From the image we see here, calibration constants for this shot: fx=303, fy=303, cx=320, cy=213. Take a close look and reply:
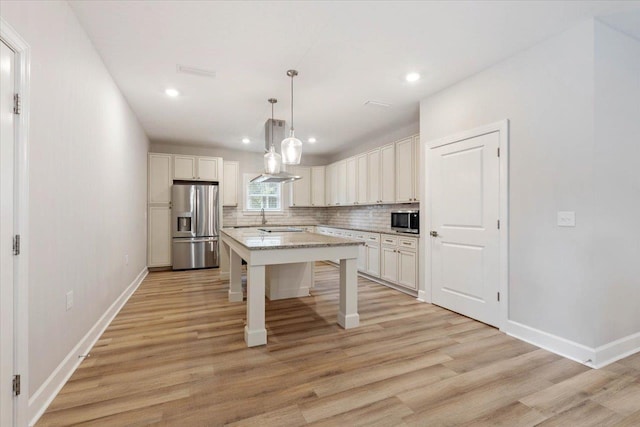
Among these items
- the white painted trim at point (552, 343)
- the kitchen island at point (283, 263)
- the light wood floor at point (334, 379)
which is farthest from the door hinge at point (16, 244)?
the white painted trim at point (552, 343)

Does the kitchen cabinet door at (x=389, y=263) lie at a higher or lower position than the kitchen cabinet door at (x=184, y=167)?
lower

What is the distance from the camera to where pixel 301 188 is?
7293 mm

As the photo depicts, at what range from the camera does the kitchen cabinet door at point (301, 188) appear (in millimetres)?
7238

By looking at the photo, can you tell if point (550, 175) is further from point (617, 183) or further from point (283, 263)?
point (283, 263)

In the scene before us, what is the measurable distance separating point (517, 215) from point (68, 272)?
11.9 feet

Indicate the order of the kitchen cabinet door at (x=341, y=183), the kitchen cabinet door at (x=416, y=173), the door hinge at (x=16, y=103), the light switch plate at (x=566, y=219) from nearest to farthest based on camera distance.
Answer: the door hinge at (x=16, y=103)
the light switch plate at (x=566, y=219)
the kitchen cabinet door at (x=416, y=173)
the kitchen cabinet door at (x=341, y=183)

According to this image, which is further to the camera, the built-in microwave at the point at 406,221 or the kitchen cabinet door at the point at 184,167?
the kitchen cabinet door at the point at 184,167

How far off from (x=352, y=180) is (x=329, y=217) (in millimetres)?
1970

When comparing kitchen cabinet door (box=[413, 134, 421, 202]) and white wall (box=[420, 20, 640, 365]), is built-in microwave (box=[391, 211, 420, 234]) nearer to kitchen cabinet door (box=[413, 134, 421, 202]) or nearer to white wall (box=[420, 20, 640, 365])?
kitchen cabinet door (box=[413, 134, 421, 202])

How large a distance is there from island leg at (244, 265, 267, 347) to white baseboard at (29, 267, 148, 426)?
1.21 metres

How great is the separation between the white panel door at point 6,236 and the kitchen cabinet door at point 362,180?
4775mm

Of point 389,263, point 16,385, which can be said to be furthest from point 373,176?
point 16,385

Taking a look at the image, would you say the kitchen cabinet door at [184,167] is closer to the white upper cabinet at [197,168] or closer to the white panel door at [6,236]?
the white upper cabinet at [197,168]

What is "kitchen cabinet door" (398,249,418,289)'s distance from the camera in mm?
4016
